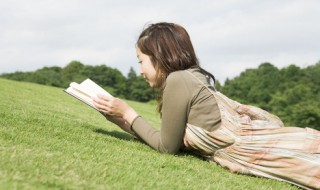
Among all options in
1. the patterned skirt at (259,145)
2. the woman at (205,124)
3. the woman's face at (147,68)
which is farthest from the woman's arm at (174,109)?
the woman's face at (147,68)

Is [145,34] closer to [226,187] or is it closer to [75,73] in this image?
[226,187]

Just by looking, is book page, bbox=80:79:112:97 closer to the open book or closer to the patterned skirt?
the open book

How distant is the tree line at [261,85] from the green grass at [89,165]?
4617 centimetres

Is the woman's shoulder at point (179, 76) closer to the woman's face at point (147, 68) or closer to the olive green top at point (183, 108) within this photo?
the olive green top at point (183, 108)

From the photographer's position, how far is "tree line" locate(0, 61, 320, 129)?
2359 inches

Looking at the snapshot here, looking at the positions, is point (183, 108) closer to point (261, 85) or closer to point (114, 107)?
point (114, 107)

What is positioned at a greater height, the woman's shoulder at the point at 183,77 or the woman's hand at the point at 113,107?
the woman's shoulder at the point at 183,77

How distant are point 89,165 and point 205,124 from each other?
154 centimetres

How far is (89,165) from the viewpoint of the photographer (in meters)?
3.18

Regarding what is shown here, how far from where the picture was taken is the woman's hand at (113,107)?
448cm

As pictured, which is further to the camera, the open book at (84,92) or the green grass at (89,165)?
the open book at (84,92)

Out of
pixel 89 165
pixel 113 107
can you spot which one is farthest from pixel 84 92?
pixel 89 165

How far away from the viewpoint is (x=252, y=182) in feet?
12.7

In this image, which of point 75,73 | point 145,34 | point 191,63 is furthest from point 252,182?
point 75,73
